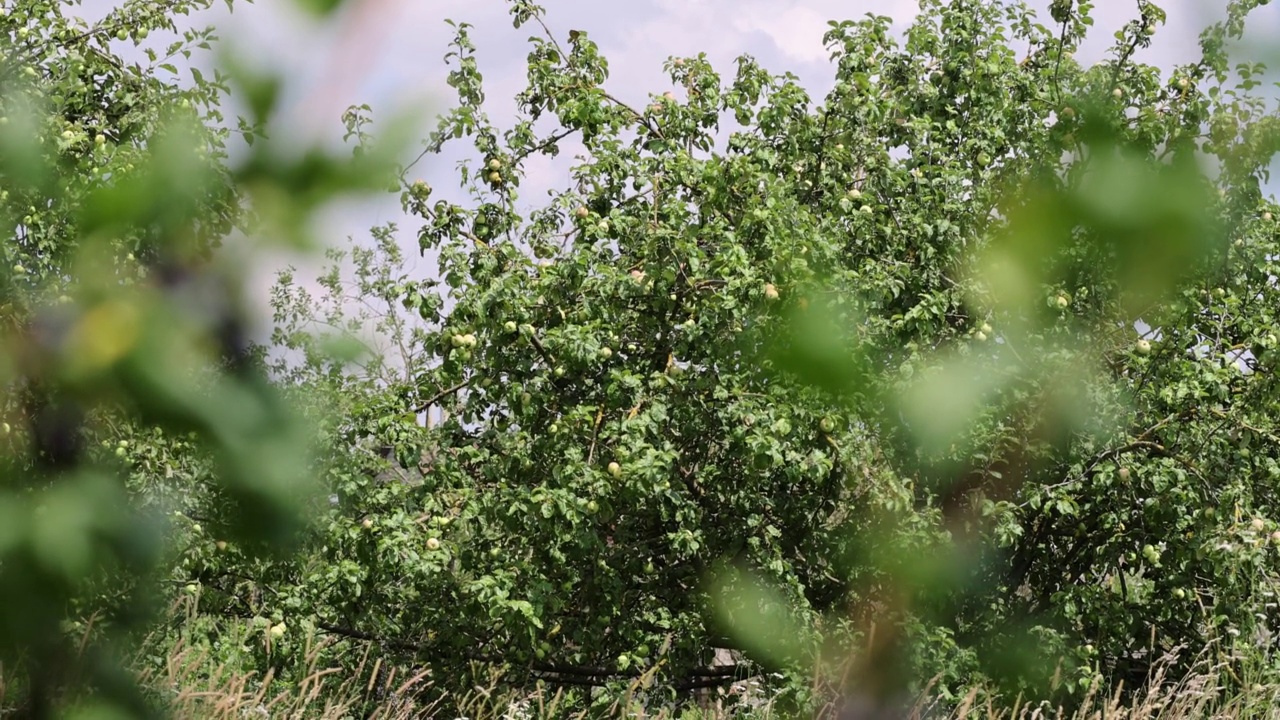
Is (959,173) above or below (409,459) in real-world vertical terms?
above

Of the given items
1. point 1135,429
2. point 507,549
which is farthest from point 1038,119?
point 507,549

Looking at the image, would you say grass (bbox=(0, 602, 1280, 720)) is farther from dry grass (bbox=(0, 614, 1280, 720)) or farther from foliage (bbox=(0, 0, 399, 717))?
foliage (bbox=(0, 0, 399, 717))

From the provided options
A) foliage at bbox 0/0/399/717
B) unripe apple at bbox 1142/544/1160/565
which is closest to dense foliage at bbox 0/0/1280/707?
unripe apple at bbox 1142/544/1160/565

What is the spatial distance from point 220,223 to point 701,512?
5.70 m

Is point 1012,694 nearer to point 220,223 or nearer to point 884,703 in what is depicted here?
point 884,703

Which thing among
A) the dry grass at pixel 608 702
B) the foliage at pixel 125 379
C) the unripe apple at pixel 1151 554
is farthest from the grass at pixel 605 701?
the foliage at pixel 125 379

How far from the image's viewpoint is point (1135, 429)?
6840 mm

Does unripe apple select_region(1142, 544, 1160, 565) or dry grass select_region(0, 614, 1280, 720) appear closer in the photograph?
dry grass select_region(0, 614, 1280, 720)

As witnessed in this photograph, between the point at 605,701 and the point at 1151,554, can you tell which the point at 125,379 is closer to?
the point at 605,701

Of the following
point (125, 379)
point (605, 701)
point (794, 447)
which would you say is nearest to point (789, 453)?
point (794, 447)

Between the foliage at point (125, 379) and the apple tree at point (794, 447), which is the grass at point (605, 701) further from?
the foliage at point (125, 379)

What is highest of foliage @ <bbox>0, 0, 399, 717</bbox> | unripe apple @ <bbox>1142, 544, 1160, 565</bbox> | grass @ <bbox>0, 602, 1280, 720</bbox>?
unripe apple @ <bbox>1142, 544, 1160, 565</bbox>

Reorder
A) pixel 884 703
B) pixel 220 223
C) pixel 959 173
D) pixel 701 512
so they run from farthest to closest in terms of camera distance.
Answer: pixel 959 173, pixel 701 512, pixel 884 703, pixel 220 223

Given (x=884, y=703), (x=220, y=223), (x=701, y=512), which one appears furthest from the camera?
(x=701, y=512)
